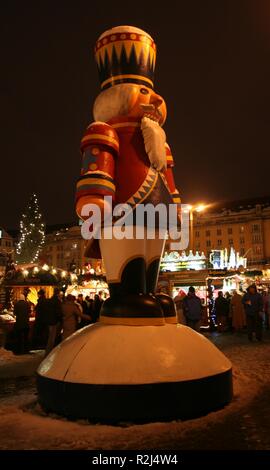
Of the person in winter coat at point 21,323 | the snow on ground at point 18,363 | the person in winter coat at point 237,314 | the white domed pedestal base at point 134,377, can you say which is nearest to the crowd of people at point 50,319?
the person in winter coat at point 21,323

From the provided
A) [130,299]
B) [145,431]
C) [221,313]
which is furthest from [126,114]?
[221,313]

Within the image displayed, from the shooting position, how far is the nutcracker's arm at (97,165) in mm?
4387

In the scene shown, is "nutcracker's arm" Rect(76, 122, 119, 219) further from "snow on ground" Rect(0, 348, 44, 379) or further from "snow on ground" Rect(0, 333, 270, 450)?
"snow on ground" Rect(0, 348, 44, 379)

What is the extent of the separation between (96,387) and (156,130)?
2.99 meters

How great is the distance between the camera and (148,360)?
395cm

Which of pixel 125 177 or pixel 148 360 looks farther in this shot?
pixel 125 177

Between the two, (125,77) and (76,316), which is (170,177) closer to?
(125,77)

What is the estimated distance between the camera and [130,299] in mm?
4438

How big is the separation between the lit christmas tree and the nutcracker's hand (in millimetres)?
43216

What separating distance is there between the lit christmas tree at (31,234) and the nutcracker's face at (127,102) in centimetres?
4296

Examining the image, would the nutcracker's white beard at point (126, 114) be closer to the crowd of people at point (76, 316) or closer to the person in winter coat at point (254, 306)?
the crowd of people at point (76, 316)

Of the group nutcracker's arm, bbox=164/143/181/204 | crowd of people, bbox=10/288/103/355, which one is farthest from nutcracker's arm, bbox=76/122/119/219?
crowd of people, bbox=10/288/103/355

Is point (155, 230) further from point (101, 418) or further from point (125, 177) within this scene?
point (101, 418)
